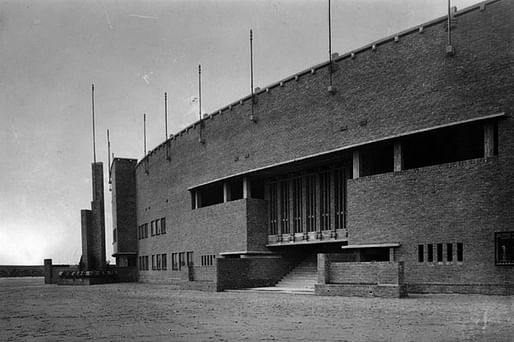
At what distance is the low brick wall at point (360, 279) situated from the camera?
19.0 meters

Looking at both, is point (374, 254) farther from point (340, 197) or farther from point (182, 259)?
point (182, 259)

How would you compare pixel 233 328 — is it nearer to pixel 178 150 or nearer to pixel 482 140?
pixel 482 140

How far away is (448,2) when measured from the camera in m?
20.4

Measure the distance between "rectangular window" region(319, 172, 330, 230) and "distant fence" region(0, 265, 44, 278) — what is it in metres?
64.7

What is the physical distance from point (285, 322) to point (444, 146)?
13.5 metres

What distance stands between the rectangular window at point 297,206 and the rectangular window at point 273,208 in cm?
164

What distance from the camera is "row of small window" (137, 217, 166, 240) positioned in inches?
1702

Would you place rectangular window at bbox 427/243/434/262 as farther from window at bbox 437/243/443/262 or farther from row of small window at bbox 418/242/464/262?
window at bbox 437/243/443/262

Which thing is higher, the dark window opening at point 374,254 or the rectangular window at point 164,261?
the dark window opening at point 374,254

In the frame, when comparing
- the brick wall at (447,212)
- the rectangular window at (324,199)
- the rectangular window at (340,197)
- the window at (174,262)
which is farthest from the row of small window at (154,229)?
the brick wall at (447,212)

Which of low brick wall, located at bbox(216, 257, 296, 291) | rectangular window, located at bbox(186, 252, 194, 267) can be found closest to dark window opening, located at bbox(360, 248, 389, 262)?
low brick wall, located at bbox(216, 257, 296, 291)

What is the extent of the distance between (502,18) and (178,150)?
25.3 m

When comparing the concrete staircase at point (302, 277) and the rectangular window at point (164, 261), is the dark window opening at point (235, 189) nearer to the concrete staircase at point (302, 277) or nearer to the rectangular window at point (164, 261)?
the concrete staircase at point (302, 277)

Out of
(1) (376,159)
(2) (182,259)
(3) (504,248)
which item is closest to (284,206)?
(1) (376,159)
